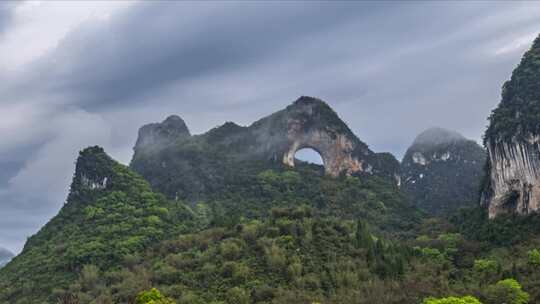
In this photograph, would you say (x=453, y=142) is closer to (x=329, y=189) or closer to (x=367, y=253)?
(x=329, y=189)

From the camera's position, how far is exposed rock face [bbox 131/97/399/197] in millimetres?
137125

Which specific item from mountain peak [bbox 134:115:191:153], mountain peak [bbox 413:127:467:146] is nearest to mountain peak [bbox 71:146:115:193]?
mountain peak [bbox 134:115:191:153]

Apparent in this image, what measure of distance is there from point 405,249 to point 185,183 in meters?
65.7

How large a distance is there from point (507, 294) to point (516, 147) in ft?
109

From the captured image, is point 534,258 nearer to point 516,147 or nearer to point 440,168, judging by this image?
point 516,147

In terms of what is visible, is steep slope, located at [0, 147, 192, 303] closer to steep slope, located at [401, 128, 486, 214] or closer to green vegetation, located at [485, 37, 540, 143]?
green vegetation, located at [485, 37, 540, 143]

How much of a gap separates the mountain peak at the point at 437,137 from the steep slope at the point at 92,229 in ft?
332

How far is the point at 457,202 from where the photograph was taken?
14888 cm

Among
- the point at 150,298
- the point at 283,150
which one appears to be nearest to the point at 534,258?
the point at 150,298

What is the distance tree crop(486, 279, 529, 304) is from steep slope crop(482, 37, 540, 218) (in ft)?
89.5

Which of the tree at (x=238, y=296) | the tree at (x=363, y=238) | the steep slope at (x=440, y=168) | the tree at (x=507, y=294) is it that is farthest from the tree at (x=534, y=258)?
the steep slope at (x=440, y=168)

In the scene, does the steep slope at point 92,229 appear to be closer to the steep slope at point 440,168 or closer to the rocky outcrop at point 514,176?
the rocky outcrop at point 514,176

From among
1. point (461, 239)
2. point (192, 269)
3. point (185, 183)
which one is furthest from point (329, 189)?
point (192, 269)

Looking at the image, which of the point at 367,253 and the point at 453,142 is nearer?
the point at 367,253
